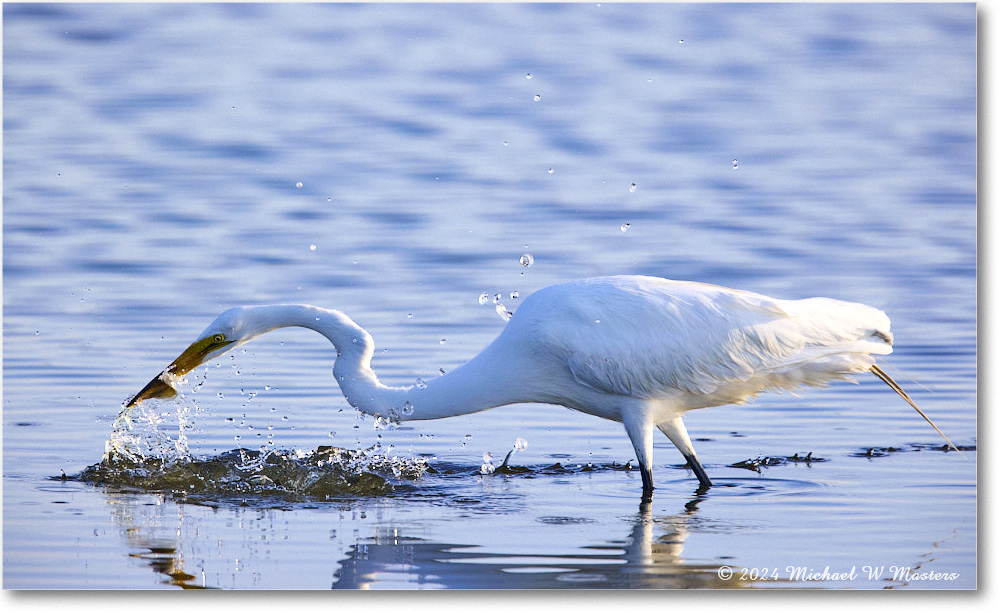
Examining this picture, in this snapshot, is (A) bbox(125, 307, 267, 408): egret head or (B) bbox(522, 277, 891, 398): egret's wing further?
(A) bbox(125, 307, 267, 408): egret head

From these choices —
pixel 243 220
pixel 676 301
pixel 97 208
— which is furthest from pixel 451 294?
pixel 676 301

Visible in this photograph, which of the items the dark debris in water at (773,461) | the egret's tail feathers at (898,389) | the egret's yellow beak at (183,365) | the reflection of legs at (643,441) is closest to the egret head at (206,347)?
the egret's yellow beak at (183,365)

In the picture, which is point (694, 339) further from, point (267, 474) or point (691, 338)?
point (267, 474)

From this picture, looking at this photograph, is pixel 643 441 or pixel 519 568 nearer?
pixel 519 568

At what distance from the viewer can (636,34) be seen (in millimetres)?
5539

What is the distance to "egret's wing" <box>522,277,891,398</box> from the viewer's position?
469 centimetres

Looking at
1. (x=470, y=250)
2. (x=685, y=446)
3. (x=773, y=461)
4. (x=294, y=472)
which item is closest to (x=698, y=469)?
(x=685, y=446)

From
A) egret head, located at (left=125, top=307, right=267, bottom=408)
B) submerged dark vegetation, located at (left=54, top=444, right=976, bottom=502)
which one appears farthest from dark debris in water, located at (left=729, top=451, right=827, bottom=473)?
Result: egret head, located at (left=125, top=307, right=267, bottom=408)

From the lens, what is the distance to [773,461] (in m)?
5.20

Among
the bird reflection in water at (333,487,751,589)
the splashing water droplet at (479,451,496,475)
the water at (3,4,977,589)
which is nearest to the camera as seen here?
the bird reflection in water at (333,487,751,589)

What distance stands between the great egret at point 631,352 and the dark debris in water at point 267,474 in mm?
237

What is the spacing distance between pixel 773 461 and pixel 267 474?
1831 mm

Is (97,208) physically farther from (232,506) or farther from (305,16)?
(232,506)

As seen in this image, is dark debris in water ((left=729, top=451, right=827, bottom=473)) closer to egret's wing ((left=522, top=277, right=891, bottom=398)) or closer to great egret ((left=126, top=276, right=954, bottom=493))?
great egret ((left=126, top=276, right=954, bottom=493))
